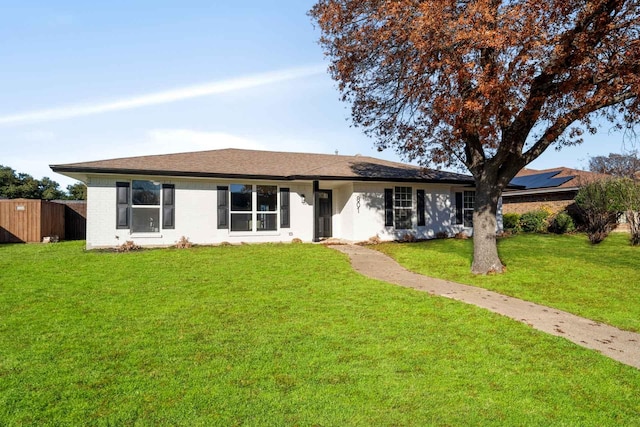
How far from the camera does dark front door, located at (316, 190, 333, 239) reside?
1717 cm

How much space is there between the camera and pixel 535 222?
797 inches

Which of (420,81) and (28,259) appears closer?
(420,81)

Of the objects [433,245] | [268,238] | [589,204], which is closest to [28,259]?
[268,238]

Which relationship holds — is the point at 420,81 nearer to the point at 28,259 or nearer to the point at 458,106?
the point at 458,106

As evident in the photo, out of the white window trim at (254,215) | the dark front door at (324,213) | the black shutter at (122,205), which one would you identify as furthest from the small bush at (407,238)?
the black shutter at (122,205)

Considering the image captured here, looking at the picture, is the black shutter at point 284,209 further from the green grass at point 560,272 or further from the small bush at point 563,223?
the small bush at point 563,223

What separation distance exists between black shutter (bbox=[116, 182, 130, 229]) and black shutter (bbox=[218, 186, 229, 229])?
3.22m

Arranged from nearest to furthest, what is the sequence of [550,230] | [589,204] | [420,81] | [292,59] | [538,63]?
[538,63], [420,81], [292,59], [589,204], [550,230]

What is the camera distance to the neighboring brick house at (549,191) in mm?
21125

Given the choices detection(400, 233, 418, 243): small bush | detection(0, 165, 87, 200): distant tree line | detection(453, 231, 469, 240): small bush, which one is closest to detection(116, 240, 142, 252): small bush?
detection(400, 233, 418, 243): small bush

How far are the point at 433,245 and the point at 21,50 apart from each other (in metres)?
14.6

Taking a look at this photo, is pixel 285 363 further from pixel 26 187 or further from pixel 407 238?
pixel 26 187

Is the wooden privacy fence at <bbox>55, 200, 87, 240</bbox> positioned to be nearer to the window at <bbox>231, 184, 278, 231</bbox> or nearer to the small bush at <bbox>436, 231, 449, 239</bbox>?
the window at <bbox>231, 184, 278, 231</bbox>

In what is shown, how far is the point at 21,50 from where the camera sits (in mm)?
10734
